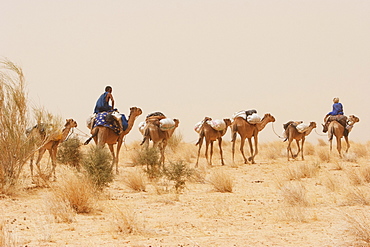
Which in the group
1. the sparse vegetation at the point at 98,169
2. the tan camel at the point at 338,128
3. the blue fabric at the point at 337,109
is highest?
the blue fabric at the point at 337,109

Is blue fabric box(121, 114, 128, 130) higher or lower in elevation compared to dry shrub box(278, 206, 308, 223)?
higher

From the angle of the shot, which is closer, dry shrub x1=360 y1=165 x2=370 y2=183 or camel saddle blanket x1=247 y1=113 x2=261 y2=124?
dry shrub x1=360 y1=165 x2=370 y2=183

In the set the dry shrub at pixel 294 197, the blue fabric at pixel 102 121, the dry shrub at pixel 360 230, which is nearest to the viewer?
the dry shrub at pixel 360 230

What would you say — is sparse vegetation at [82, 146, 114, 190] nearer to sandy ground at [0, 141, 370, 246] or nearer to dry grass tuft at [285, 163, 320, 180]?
sandy ground at [0, 141, 370, 246]

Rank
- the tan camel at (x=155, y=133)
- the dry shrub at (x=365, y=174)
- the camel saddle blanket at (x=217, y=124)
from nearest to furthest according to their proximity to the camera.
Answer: the dry shrub at (x=365, y=174), the tan camel at (x=155, y=133), the camel saddle blanket at (x=217, y=124)

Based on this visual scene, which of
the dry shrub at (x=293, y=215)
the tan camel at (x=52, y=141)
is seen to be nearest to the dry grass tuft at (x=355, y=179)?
the dry shrub at (x=293, y=215)

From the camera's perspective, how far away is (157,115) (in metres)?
19.1

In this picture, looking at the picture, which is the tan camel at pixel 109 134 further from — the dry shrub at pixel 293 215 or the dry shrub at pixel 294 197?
the dry shrub at pixel 293 215

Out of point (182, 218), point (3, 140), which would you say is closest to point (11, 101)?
point (3, 140)

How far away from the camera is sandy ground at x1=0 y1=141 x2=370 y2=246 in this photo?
695 centimetres

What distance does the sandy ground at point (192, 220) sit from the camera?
22.8ft

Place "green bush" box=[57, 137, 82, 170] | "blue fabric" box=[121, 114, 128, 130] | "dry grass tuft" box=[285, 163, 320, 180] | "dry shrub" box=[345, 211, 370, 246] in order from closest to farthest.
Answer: "dry shrub" box=[345, 211, 370, 246] → "dry grass tuft" box=[285, 163, 320, 180] → "blue fabric" box=[121, 114, 128, 130] → "green bush" box=[57, 137, 82, 170]

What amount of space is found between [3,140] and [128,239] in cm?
628

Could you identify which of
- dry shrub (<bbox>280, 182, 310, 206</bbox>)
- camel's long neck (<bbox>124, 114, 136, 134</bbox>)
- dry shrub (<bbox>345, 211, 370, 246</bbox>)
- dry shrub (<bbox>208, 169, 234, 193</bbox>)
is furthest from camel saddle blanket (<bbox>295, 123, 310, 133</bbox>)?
dry shrub (<bbox>345, 211, 370, 246</bbox>)
